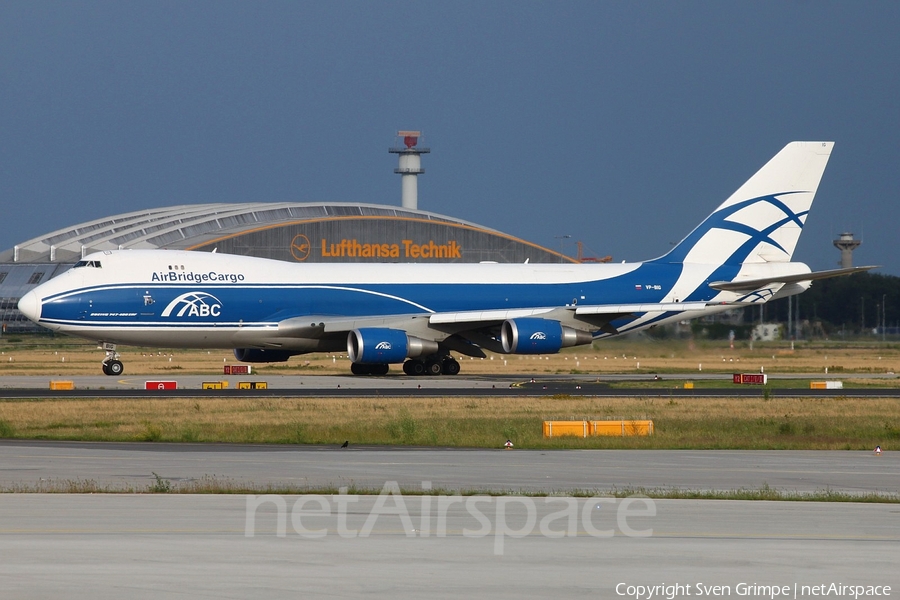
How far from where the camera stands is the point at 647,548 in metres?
11.6

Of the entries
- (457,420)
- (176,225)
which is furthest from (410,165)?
(457,420)

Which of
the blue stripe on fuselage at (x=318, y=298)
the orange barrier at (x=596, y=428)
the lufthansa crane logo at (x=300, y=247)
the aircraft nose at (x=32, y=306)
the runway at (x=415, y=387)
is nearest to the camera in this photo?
the orange barrier at (x=596, y=428)

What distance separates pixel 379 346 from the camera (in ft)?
140

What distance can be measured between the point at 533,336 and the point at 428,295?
499cm

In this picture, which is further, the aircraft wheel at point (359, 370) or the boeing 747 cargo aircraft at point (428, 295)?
the aircraft wheel at point (359, 370)

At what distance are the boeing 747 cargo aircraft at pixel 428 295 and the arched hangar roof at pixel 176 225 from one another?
40.7 meters

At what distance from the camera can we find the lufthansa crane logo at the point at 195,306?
141 ft

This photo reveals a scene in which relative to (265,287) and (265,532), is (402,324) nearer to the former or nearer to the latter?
(265,287)

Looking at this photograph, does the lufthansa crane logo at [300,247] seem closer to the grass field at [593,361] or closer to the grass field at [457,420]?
the grass field at [593,361]

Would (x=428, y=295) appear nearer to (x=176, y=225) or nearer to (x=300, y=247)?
(x=300, y=247)

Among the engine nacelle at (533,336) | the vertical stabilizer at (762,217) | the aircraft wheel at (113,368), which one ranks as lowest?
the aircraft wheel at (113,368)

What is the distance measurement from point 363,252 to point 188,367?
38396 mm

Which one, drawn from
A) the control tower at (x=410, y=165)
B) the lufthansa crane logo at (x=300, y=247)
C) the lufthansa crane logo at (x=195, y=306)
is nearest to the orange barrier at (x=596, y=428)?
the lufthansa crane logo at (x=195, y=306)

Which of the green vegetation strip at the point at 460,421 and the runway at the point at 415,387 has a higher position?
the runway at the point at 415,387
